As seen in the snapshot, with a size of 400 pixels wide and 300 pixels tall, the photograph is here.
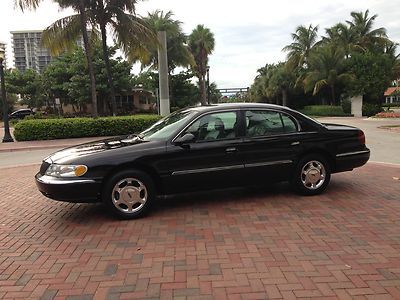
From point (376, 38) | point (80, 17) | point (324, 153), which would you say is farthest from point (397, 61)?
point (324, 153)

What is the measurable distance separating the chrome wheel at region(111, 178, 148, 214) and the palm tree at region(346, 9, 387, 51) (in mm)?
44422

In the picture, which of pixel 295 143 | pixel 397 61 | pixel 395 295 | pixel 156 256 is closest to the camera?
pixel 395 295

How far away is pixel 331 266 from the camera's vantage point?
3.72 meters

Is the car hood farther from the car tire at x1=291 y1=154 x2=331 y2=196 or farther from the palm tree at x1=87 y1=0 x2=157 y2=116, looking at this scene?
the palm tree at x1=87 y1=0 x2=157 y2=116

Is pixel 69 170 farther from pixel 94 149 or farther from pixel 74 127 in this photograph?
pixel 74 127

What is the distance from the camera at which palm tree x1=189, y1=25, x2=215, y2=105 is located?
160 ft

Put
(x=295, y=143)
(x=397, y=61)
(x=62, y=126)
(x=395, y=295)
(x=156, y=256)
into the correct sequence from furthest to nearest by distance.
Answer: (x=397, y=61)
(x=62, y=126)
(x=295, y=143)
(x=156, y=256)
(x=395, y=295)

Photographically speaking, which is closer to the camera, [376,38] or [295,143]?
[295,143]

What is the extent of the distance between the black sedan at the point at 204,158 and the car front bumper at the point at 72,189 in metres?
0.01

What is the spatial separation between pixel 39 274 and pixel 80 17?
61.7 ft

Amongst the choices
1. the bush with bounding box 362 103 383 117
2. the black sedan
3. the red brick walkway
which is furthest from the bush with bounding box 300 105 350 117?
the red brick walkway

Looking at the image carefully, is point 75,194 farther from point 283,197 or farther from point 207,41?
point 207,41

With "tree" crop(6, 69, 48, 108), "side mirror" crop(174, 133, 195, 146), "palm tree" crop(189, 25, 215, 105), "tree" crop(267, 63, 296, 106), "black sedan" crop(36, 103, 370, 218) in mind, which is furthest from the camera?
"tree" crop(267, 63, 296, 106)

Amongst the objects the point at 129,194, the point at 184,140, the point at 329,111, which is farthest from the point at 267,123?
the point at 329,111
